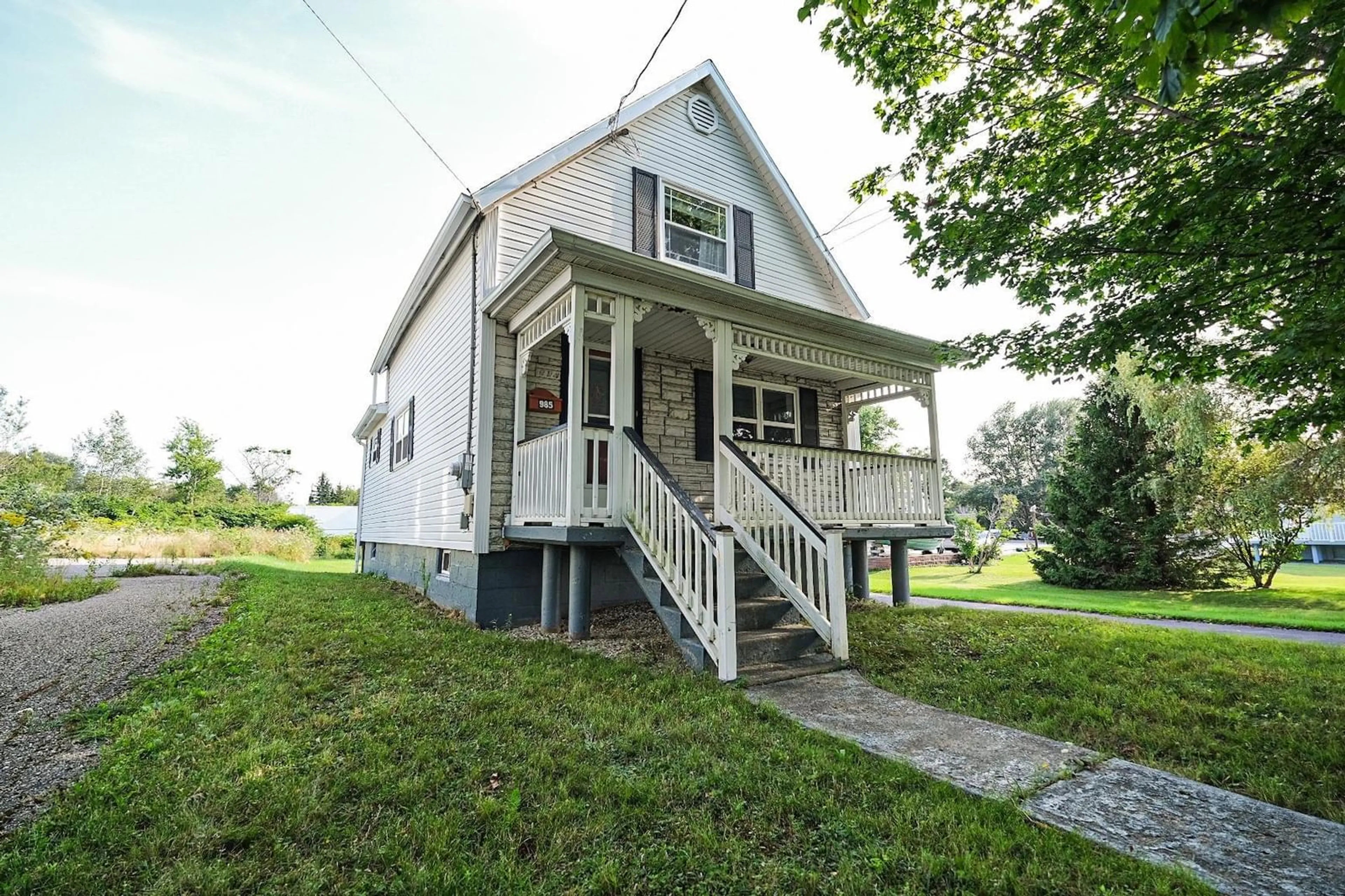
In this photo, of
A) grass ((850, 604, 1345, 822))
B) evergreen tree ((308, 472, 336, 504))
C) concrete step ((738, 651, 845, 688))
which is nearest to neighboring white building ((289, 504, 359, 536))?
evergreen tree ((308, 472, 336, 504))

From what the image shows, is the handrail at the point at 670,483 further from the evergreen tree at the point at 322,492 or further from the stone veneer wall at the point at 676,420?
the evergreen tree at the point at 322,492

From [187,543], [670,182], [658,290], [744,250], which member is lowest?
[187,543]

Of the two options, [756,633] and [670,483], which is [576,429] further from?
[756,633]

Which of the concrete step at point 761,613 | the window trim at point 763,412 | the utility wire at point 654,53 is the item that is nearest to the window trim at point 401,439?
the window trim at point 763,412

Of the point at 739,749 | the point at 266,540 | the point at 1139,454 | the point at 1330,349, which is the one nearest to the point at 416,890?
the point at 739,749

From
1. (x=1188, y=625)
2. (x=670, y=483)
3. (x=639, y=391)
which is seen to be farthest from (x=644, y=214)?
(x=1188, y=625)

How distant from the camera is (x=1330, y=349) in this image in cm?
346

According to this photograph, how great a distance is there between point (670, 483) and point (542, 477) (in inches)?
71.2

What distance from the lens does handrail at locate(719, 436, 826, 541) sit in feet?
17.8

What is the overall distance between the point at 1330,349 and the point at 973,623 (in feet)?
15.0

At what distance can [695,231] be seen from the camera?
31.6ft

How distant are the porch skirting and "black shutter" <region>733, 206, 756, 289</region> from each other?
202 inches

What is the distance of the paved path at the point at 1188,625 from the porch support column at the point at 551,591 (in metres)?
5.13

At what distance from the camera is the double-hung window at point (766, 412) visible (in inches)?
374
